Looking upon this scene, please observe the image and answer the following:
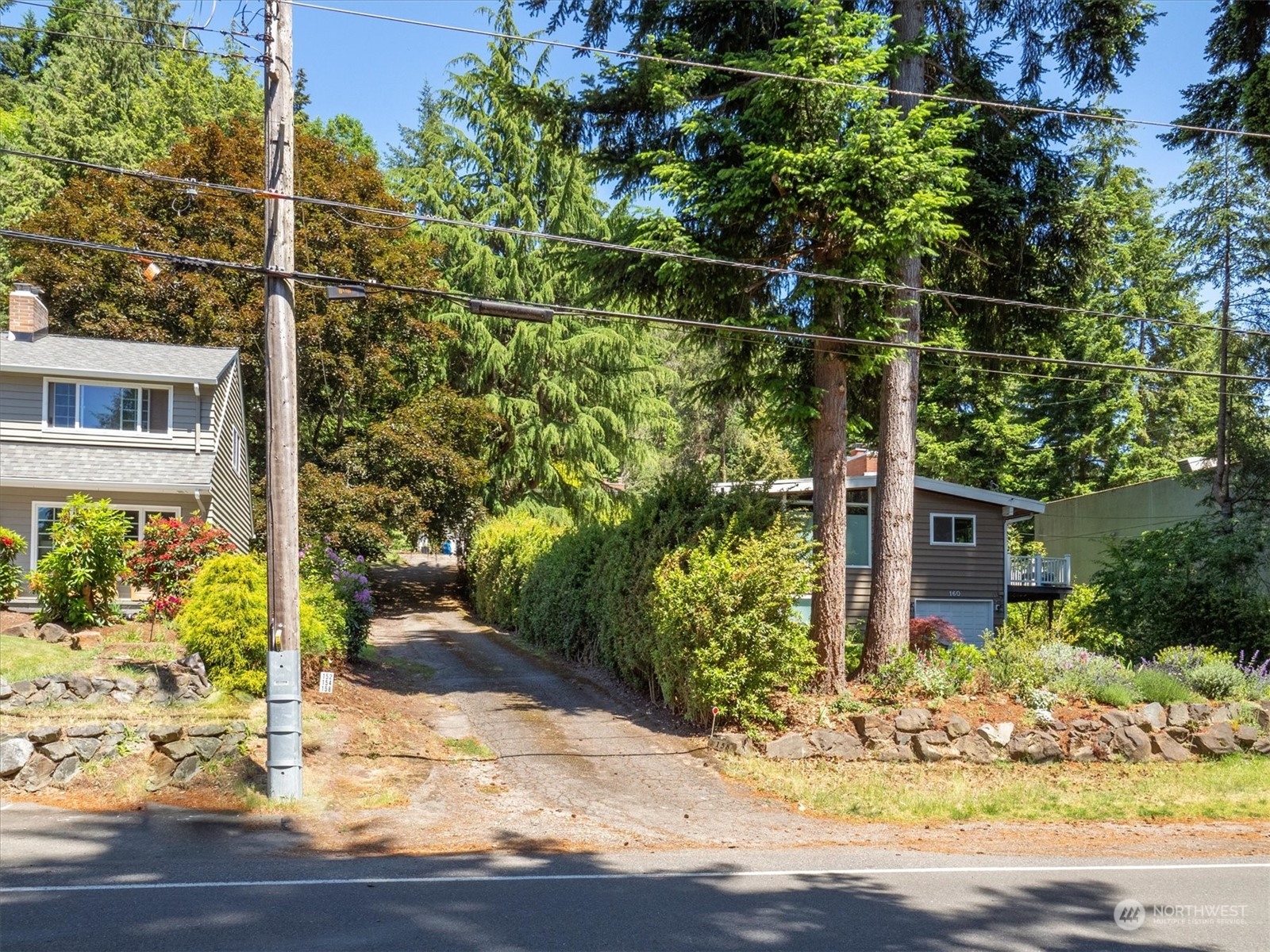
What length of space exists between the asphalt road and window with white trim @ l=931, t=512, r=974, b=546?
17954 millimetres

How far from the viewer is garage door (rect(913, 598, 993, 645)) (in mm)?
27078

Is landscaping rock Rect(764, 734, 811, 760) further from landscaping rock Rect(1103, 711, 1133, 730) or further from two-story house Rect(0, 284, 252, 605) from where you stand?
two-story house Rect(0, 284, 252, 605)

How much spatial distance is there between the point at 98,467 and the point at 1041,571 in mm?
26337

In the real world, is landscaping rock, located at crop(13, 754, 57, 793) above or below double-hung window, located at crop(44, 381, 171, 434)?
below

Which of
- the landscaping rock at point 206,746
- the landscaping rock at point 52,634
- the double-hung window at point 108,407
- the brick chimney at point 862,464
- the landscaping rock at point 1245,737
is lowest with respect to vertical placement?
the landscaping rock at point 1245,737

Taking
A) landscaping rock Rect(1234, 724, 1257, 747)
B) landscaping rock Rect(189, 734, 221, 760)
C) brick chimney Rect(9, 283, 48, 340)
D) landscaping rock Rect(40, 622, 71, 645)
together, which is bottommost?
landscaping rock Rect(1234, 724, 1257, 747)

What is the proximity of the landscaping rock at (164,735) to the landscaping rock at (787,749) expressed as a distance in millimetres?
7070

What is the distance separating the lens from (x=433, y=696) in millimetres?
17516

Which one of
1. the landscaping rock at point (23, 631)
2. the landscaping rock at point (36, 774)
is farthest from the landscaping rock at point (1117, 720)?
the landscaping rock at point (23, 631)

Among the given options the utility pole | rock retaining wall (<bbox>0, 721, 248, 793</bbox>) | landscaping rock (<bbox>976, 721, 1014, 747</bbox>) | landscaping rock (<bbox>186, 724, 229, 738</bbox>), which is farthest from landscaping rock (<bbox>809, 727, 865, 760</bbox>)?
landscaping rock (<bbox>186, 724, 229, 738</bbox>)

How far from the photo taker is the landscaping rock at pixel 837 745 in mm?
12938

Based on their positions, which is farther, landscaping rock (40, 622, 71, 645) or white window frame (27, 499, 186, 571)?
white window frame (27, 499, 186, 571)

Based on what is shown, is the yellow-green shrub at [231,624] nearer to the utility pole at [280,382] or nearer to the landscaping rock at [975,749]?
the utility pole at [280,382]

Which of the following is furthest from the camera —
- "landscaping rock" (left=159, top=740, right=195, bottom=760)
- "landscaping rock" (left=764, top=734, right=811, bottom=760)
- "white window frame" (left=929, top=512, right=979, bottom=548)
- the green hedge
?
"white window frame" (left=929, top=512, right=979, bottom=548)
